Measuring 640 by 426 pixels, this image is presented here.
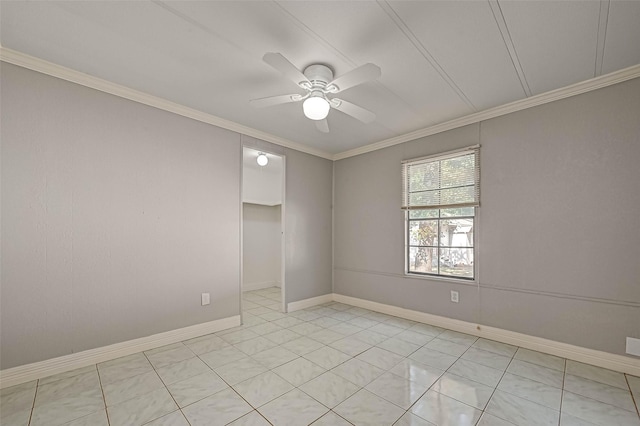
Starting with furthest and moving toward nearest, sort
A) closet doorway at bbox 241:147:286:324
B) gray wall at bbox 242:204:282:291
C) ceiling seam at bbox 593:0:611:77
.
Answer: gray wall at bbox 242:204:282:291 → closet doorway at bbox 241:147:286:324 → ceiling seam at bbox 593:0:611:77

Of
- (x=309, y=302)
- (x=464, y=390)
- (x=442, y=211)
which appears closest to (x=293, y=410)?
(x=464, y=390)

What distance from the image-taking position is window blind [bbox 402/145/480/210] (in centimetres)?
334

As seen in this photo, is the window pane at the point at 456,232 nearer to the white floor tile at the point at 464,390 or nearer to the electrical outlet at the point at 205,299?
the white floor tile at the point at 464,390

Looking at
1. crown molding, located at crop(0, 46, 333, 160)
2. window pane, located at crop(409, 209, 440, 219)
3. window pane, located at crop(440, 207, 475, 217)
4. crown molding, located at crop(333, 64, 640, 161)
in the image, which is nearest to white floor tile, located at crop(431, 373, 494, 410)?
window pane, located at crop(440, 207, 475, 217)

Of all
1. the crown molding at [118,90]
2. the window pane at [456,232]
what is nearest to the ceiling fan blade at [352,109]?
the crown molding at [118,90]

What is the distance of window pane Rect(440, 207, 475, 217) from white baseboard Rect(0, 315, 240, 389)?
3123mm

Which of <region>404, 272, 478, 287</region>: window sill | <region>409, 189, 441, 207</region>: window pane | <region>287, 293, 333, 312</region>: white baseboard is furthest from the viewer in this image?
<region>287, 293, 333, 312</region>: white baseboard

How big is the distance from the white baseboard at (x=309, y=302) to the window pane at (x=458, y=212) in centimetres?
239

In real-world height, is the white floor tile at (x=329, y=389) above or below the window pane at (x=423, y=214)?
below

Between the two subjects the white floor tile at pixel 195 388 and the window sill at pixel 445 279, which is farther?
the window sill at pixel 445 279

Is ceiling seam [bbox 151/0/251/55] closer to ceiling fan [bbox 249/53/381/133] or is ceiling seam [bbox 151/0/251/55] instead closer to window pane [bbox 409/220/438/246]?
ceiling fan [bbox 249/53/381/133]

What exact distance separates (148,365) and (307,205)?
2.89 meters

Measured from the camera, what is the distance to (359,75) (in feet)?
6.44

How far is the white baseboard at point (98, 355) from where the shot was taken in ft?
7.16
